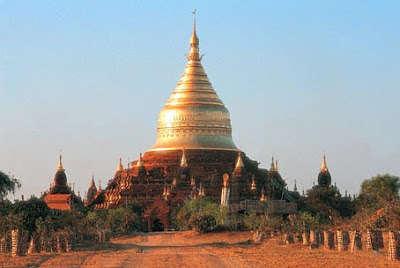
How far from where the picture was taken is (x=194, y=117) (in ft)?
315

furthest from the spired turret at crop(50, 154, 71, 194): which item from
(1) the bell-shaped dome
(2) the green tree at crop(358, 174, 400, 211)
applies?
(2) the green tree at crop(358, 174, 400, 211)

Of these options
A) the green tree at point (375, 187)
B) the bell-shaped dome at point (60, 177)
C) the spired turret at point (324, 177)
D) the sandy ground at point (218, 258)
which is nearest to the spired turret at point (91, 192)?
the bell-shaped dome at point (60, 177)

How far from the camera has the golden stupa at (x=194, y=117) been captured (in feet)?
313

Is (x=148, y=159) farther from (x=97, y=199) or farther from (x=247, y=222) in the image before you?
(x=247, y=222)

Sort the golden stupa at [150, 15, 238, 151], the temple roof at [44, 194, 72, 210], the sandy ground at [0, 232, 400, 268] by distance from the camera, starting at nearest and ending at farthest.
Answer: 1. the sandy ground at [0, 232, 400, 268]
2. the temple roof at [44, 194, 72, 210]
3. the golden stupa at [150, 15, 238, 151]

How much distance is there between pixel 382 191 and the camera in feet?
243

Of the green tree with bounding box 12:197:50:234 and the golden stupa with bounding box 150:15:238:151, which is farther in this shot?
the golden stupa with bounding box 150:15:238:151

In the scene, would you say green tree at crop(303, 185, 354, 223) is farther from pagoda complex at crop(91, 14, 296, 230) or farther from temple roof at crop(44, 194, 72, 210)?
temple roof at crop(44, 194, 72, 210)

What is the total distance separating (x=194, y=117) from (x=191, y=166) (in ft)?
18.4

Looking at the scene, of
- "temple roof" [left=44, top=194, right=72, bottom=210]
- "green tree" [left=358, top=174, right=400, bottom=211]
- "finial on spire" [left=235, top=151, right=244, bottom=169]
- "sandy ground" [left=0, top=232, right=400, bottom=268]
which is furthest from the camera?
"temple roof" [left=44, top=194, right=72, bottom=210]

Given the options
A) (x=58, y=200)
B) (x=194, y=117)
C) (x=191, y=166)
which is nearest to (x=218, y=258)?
(x=191, y=166)

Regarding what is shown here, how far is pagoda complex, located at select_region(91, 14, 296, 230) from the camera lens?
8825cm

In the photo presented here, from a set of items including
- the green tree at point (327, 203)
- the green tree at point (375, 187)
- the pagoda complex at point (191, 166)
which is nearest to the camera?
the green tree at point (375, 187)

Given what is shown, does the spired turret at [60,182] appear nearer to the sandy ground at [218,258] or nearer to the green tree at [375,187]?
the green tree at [375,187]
